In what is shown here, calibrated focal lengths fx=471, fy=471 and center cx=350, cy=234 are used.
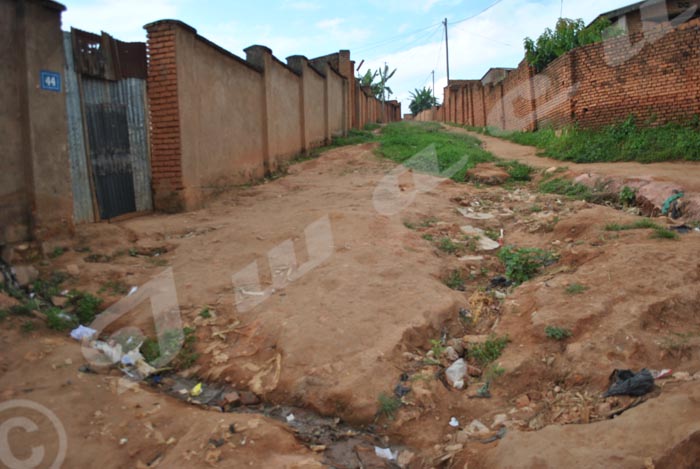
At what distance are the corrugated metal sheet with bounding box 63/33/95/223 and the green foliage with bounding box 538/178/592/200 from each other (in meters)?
6.02

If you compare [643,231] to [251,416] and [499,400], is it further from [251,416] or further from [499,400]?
[251,416]

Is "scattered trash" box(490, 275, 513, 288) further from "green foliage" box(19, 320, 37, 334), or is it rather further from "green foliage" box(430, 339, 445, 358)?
"green foliage" box(19, 320, 37, 334)

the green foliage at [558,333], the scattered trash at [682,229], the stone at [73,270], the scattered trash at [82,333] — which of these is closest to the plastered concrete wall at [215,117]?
the stone at [73,270]

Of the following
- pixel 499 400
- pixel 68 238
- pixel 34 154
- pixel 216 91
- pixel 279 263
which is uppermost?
pixel 216 91

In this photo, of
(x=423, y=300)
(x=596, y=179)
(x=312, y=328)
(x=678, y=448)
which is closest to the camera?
(x=678, y=448)

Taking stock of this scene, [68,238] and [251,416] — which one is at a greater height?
[68,238]

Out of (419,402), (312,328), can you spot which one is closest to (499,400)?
(419,402)

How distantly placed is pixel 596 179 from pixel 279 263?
16.4ft

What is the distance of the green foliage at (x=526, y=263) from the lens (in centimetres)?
400

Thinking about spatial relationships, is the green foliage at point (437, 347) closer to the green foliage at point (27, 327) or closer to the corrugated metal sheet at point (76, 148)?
the green foliage at point (27, 327)

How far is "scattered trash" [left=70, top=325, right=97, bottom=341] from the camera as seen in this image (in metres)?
3.16

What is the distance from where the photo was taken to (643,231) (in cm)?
409

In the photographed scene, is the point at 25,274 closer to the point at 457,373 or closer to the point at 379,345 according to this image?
the point at 379,345

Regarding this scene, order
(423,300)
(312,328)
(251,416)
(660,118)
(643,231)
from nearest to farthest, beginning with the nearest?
(251,416), (312,328), (423,300), (643,231), (660,118)
